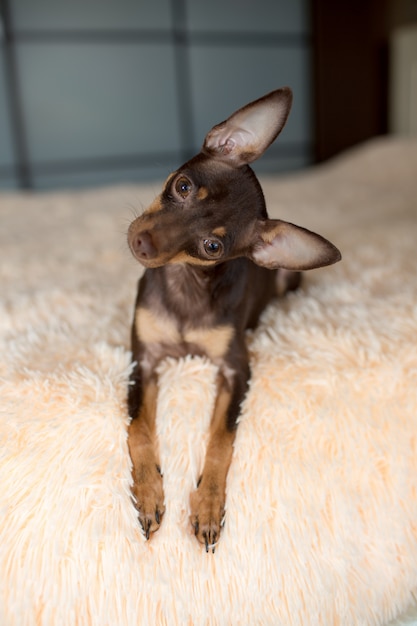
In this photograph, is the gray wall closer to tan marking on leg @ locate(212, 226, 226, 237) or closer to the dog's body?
the dog's body

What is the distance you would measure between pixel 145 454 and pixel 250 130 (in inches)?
28.7

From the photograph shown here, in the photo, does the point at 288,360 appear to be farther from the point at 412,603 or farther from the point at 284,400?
the point at 412,603

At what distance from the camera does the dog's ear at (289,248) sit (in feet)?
3.57

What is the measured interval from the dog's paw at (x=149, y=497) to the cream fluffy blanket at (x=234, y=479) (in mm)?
21

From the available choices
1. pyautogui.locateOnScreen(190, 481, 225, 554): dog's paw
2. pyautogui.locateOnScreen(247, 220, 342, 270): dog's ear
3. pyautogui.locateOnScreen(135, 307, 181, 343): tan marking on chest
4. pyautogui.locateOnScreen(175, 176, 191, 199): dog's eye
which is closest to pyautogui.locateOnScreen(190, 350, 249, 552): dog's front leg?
pyautogui.locateOnScreen(190, 481, 225, 554): dog's paw

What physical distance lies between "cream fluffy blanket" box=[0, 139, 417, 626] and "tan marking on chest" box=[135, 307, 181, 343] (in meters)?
0.07

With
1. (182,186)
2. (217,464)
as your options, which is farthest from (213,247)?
(217,464)

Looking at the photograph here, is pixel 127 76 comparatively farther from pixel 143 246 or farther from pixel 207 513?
pixel 207 513

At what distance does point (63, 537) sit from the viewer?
1.05 m

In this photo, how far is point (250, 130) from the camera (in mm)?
1222

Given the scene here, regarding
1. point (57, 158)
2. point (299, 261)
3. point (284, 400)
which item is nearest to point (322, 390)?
point (284, 400)

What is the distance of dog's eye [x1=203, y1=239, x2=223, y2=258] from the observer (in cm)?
116

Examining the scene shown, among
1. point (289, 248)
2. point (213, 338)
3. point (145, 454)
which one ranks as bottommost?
point (145, 454)

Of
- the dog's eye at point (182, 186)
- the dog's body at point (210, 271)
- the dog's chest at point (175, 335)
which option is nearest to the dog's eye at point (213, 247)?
the dog's body at point (210, 271)
